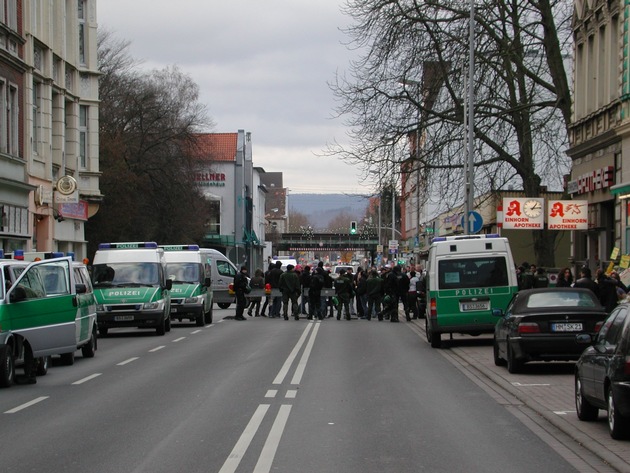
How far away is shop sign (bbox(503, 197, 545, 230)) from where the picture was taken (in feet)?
102

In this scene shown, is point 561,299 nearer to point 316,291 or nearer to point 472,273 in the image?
point 472,273

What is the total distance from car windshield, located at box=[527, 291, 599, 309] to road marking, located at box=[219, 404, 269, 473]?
6138mm

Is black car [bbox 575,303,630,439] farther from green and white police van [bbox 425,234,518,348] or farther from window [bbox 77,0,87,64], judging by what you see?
window [bbox 77,0,87,64]

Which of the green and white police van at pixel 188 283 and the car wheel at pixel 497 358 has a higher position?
the green and white police van at pixel 188 283

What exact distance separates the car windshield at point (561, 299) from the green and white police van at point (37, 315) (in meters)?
7.79

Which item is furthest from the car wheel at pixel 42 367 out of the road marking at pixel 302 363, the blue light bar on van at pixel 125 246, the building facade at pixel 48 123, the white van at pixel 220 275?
the white van at pixel 220 275

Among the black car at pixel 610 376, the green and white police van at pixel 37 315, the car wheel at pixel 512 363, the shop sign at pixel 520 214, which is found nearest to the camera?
the black car at pixel 610 376

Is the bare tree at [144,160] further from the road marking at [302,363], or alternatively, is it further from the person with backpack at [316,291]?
the road marking at [302,363]

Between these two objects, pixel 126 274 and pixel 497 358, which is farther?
pixel 126 274

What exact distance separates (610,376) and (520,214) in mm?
21491

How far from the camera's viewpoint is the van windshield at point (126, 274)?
27.5 m

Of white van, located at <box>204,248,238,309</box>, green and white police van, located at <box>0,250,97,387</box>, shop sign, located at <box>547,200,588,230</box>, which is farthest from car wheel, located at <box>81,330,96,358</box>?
white van, located at <box>204,248,238,309</box>

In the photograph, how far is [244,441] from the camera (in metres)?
9.87

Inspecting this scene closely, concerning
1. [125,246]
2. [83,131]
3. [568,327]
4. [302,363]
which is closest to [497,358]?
[568,327]
